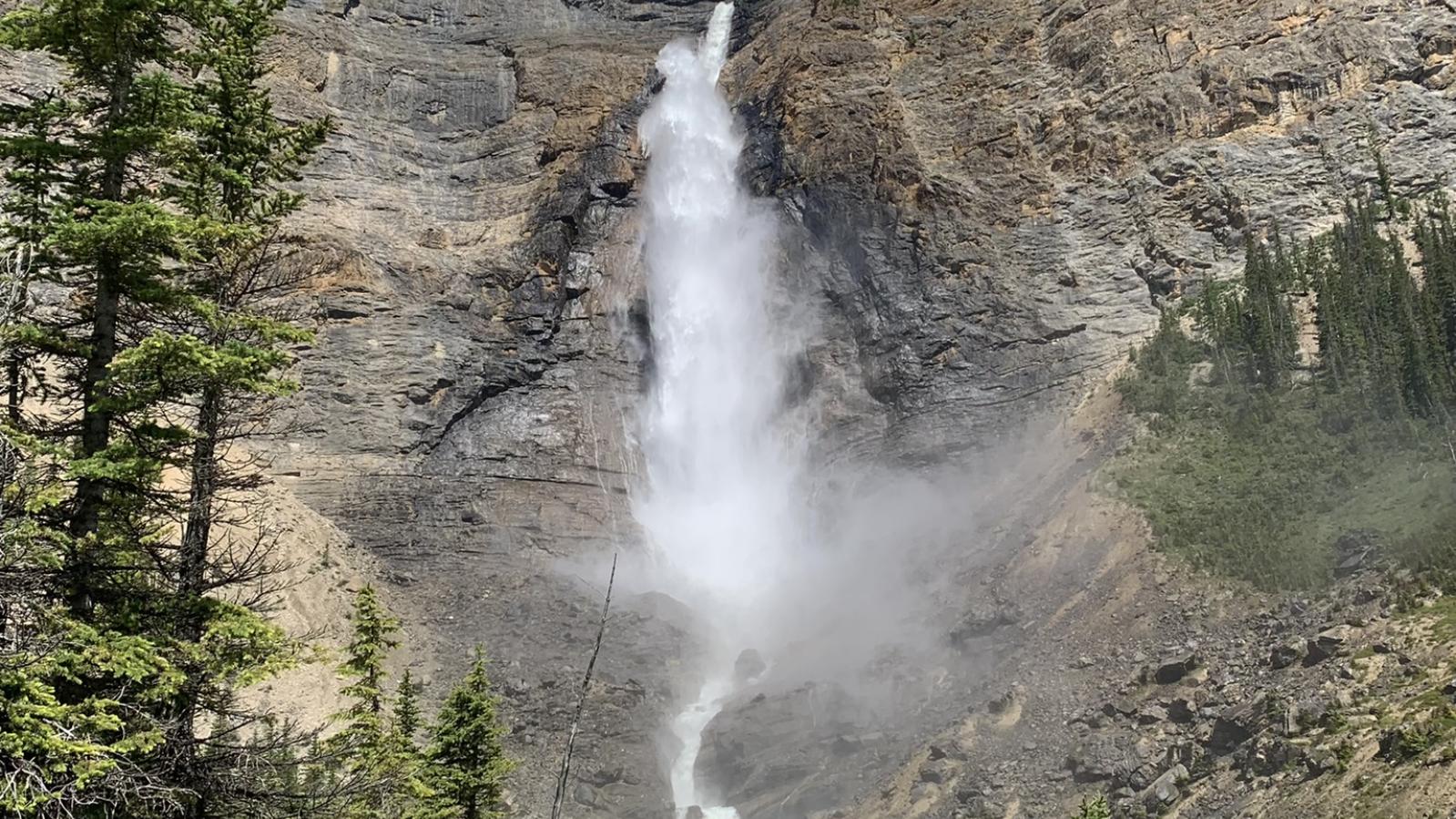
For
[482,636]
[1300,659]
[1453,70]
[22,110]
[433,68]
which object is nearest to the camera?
[22,110]

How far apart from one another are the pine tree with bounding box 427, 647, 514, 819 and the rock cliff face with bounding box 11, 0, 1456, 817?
61.5 ft

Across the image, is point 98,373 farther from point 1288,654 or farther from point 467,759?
point 1288,654

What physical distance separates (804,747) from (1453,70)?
4534 centimetres

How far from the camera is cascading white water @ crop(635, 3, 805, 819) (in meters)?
54.2

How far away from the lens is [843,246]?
59375 millimetres

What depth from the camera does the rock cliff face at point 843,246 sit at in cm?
5016

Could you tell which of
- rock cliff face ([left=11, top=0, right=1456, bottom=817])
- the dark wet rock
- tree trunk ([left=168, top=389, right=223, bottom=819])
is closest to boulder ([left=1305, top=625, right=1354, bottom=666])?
rock cliff face ([left=11, top=0, right=1456, bottom=817])

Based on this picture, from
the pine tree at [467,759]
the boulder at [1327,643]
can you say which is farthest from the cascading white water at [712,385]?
the pine tree at [467,759]

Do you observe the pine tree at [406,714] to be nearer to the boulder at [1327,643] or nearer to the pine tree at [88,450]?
the pine tree at [88,450]

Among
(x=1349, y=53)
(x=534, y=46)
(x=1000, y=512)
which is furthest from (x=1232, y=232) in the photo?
(x=534, y=46)

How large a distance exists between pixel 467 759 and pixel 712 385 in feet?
136

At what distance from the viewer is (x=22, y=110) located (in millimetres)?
9812

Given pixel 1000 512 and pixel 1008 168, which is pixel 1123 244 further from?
pixel 1000 512

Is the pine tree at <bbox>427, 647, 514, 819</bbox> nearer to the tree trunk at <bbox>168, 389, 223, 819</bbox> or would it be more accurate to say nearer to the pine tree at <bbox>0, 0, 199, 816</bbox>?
the tree trunk at <bbox>168, 389, 223, 819</bbox>
